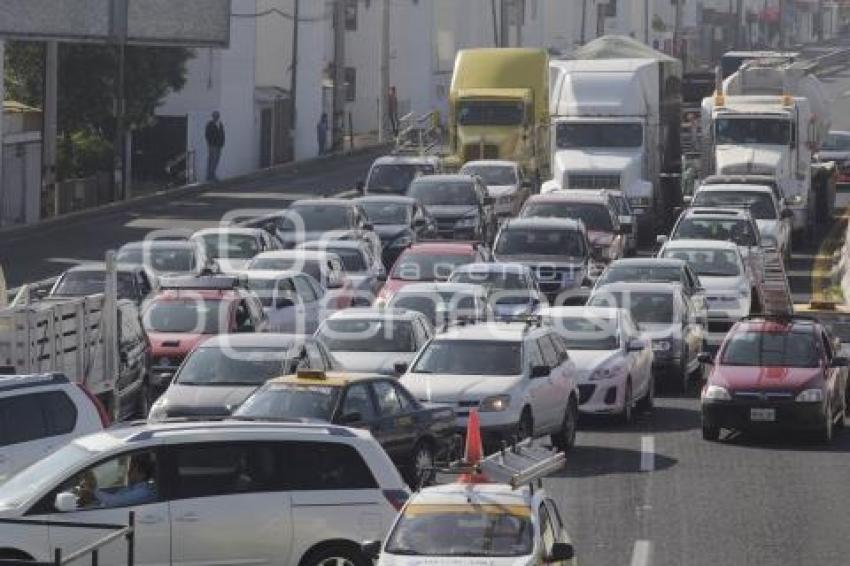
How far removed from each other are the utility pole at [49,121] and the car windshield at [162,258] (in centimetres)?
1996

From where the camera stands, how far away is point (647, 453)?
2809cm

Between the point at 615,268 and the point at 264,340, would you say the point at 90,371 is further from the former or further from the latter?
the point at 615,268

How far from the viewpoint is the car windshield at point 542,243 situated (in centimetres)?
4222

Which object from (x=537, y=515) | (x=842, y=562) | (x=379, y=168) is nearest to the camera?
(x=537, y=515)

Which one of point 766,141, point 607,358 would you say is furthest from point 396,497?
point 766,141

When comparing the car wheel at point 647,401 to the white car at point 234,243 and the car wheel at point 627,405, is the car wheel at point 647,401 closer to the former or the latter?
the car wheel at point 627,405

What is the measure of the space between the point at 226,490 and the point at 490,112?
4234cm

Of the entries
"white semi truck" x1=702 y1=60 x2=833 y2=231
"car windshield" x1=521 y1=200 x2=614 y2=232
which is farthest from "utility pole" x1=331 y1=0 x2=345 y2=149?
"car windshield" x1=521 y1=200 x2=614 y2=232

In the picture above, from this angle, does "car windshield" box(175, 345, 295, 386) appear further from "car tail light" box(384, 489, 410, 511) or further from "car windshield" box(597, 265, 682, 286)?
"car windshield" box(597, 265, 682, 286)

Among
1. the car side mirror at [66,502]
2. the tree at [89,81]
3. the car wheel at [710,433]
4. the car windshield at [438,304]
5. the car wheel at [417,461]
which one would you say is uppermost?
the tree at [89,81]

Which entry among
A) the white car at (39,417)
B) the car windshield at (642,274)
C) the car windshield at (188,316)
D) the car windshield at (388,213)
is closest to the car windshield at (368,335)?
the car windshield at (188,316)

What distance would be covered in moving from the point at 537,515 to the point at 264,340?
38.1ft

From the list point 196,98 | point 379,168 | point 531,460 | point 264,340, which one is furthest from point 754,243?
point 196,98

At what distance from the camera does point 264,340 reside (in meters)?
28.1
